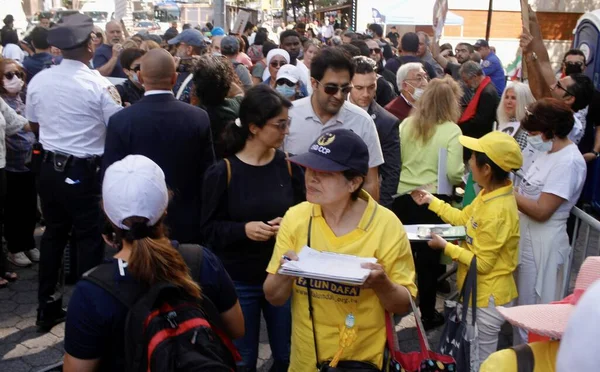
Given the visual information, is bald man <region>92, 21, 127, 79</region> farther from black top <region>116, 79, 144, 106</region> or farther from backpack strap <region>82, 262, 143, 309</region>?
backpack strap <region>82, 262, 143, 309</region>

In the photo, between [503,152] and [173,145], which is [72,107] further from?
[503,152]

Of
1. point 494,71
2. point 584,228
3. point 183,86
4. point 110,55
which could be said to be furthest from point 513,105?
point 494,71

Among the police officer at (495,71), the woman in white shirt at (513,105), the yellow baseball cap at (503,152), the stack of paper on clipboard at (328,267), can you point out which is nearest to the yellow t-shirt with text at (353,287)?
the stack of paper on clipboard at (328,267)

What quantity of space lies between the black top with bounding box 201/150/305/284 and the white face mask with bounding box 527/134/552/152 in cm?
184

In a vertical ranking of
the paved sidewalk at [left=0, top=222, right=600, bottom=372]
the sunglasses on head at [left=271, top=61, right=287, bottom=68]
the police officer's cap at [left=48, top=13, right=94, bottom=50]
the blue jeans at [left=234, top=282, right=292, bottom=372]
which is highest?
the police officer's cap at [left=48, top=13, right=94, bottom=50]

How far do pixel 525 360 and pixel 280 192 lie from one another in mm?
1840

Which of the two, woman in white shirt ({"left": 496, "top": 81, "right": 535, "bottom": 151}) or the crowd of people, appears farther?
woman in white shirt ({"left": 496, "top": 81, "right": 535, "bottom": 151})

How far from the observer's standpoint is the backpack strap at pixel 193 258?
2266 millimetres

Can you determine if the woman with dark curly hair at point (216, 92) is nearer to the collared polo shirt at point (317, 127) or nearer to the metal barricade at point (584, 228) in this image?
the collared polo shirt at point (317, 127)

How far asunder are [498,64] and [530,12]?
6.57m

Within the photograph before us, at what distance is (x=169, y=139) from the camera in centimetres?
393

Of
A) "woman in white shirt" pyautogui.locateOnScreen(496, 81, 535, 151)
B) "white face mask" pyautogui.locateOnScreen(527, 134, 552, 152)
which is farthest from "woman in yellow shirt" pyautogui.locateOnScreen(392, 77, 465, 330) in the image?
"woman in white shirt" pyautogui.locateOnScreen(496, 81, 535, 151)

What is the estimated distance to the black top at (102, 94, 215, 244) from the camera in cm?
391

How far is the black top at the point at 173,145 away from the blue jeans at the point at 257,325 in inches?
36.3
